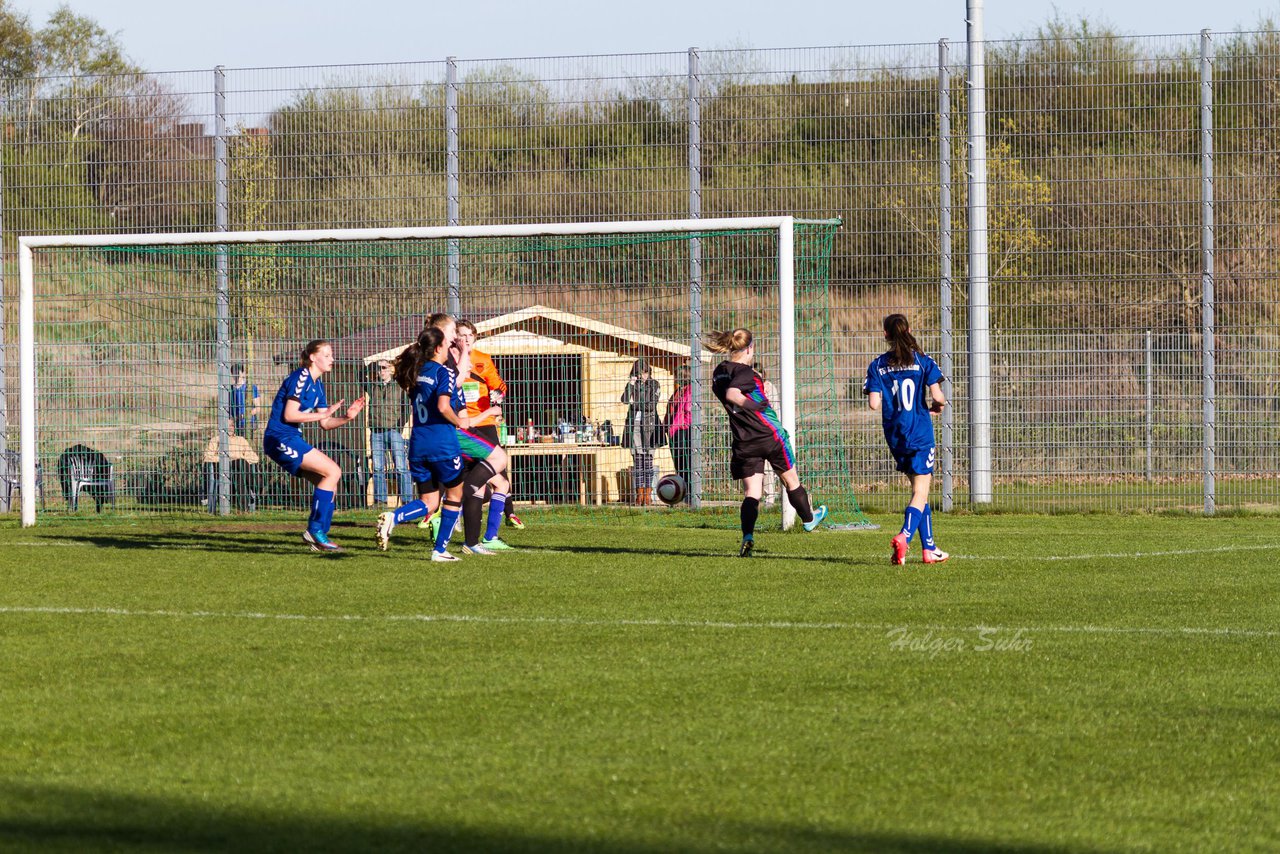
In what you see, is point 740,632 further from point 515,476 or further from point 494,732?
point 515,476

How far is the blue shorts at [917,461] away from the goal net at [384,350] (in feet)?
14.8

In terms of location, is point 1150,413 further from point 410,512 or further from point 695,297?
point 410,512

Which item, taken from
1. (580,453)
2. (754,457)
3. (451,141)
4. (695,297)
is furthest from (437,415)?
(451,141)

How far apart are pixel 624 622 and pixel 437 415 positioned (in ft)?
12.7

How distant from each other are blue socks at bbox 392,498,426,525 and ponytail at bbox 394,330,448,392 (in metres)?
1.62

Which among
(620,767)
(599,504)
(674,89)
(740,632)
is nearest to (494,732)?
(620,767)

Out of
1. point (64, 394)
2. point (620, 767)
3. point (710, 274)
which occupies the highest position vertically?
point (710, 274)

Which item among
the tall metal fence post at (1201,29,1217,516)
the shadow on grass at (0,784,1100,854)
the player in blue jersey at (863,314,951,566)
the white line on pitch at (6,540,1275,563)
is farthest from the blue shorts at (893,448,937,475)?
the shadow on grass at (0,784,1100,854)

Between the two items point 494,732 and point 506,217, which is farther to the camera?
point 506,217

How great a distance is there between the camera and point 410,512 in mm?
14305

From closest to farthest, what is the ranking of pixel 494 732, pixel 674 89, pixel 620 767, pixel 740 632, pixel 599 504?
pixel 620 767
pixel 494 732
pixel 740 632
pixel 599 504
pixel 674 89

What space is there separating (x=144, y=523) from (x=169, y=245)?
2.90 metres

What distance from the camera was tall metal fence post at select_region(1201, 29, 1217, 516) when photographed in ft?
60.7

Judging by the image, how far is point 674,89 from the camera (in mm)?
19141
